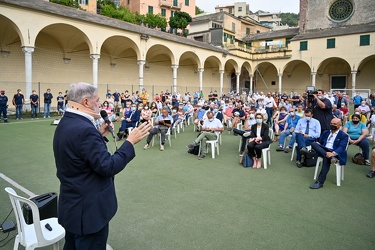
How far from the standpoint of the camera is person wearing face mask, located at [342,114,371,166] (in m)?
6.69

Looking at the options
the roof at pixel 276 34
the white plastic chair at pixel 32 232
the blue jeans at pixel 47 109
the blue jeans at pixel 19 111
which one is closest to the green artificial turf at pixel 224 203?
the white plastic chair at pixel 32 232

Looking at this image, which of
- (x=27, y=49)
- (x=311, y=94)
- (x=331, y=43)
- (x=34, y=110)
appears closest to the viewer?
(x=311, y=94)

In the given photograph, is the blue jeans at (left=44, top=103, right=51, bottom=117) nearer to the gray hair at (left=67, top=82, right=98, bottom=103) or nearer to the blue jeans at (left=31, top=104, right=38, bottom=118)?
the blue jeans at (left=31, top=104, right=38, bottom=118)

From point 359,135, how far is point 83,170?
704 cm

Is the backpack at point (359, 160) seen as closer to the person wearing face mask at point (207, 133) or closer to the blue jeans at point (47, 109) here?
the person wearing face mask at point (207, 133)

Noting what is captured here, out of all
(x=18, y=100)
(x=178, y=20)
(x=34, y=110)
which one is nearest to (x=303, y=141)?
(x=18, y=100)

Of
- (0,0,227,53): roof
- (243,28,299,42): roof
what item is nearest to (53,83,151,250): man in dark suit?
(0,0,227,53): roof

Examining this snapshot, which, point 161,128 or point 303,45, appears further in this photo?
point 303,45

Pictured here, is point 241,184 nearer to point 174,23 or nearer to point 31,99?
point 31,99

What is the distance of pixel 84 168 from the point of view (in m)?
1.90

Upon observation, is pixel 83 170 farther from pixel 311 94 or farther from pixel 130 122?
pixel 130 122

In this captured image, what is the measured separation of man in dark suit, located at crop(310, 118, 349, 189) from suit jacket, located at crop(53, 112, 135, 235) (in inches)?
170

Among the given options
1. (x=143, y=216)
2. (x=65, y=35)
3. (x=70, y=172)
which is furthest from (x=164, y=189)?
(x=65, y=35)

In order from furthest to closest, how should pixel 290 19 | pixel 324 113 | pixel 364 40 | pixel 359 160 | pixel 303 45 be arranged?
1. pixel 290 19
2. pixel 303 45
3. pixel 364 40
4. pixel 324 113
5. pixel 359 160
